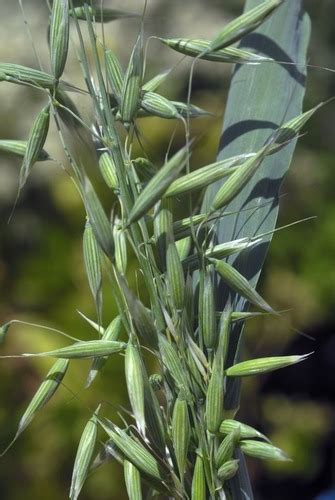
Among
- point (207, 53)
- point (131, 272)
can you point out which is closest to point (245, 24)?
point (207, 53)

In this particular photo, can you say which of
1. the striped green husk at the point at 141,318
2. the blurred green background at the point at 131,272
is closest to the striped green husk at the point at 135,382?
the striped green husk at the point at 141,318

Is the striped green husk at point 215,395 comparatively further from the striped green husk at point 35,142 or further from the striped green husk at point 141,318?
the striped green husk at point 35,142

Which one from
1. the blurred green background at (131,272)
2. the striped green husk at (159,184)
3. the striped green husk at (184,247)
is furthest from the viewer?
the blurred green background at (131,272)

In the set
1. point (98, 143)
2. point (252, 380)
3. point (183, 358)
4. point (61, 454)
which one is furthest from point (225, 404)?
point (252, 380)

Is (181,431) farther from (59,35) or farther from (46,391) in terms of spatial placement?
(59,35)

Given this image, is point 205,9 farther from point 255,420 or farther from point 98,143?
point 98,143
